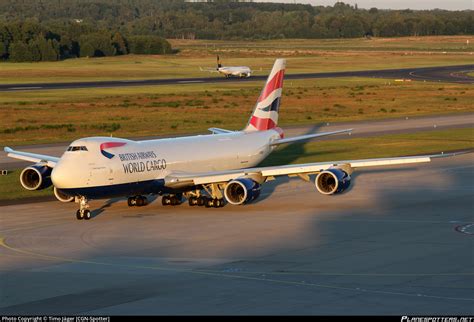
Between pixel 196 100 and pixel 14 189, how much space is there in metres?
68.7

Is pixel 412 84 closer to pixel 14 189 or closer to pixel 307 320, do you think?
pixel 14 189

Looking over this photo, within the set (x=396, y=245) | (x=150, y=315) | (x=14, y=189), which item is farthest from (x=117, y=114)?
(x=150, y=315)

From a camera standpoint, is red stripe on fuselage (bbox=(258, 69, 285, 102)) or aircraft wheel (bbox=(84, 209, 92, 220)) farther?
red stripe on fuselage (bbox=(258, 69, 285, 102))

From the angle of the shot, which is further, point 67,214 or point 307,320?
point 67,214

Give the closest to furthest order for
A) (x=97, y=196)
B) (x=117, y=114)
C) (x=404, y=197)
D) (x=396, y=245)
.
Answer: (x=396, y=245), (x=97, y=196), (x=404, y=197), (x=117, y=114)

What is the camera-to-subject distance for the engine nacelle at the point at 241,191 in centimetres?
5047

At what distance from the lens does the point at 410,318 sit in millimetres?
28953

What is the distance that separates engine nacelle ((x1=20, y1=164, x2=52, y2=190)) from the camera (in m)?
54.8

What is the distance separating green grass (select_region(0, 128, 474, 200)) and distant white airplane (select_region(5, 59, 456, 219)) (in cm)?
1289

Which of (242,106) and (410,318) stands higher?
(410,318)

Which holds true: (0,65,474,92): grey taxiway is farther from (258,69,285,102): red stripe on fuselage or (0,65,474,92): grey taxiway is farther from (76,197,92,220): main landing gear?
(76,197,92,220): main landing gear

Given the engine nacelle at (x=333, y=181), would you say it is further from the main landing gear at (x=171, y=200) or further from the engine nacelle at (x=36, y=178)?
the engine nacelle at (x=36, y=178)

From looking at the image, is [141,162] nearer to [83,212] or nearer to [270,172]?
[83,212]

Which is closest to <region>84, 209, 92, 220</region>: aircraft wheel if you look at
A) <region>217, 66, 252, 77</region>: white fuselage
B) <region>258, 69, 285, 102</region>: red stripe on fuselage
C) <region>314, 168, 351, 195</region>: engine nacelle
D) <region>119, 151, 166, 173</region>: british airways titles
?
<region>119, 151, 166, 173</region>: british airways titles
